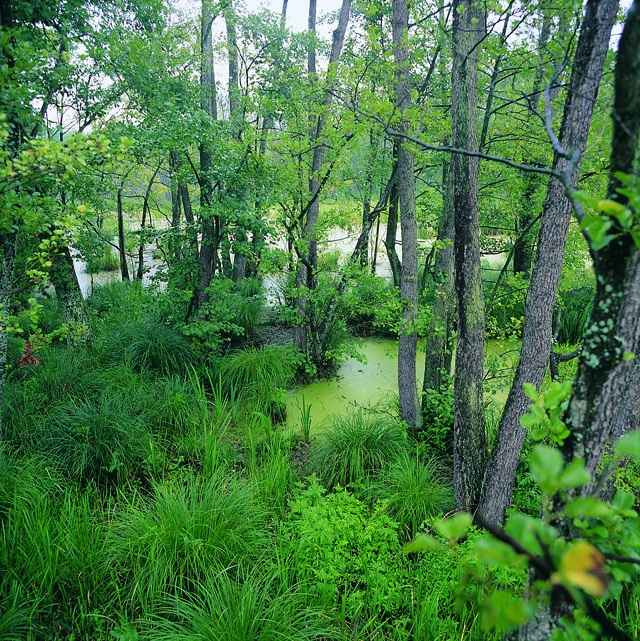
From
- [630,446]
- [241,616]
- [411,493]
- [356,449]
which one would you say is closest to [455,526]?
[630,446]

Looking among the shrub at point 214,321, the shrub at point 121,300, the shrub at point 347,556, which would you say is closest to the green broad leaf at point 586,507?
the shrub at point 347,556

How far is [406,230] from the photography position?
14.1ft

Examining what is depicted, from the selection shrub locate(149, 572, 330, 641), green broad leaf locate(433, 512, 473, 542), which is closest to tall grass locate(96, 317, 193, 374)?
shrub locate(149, 572, 330, 641)

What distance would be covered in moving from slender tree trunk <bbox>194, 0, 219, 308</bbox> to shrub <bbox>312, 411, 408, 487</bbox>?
2604 mm

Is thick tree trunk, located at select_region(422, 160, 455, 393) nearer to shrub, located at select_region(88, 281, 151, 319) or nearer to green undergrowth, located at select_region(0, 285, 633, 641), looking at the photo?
green undergrowth, located at select_region(0, 285, 633, 641)

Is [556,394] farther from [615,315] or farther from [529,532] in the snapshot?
[529,532]

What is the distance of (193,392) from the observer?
512 cm

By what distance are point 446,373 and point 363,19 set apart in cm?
667

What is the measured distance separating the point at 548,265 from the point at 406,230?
187 cm

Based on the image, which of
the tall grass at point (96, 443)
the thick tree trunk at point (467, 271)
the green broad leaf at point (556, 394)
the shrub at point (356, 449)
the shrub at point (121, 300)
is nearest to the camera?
the green broad leaf at point (556, 394)

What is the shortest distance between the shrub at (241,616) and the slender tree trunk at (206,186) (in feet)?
11.5

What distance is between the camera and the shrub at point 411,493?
128 inches

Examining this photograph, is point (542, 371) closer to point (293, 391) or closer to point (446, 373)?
point (446, 373)

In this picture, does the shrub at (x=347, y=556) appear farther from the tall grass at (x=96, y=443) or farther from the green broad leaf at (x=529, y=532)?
the green broad leaf at (x=529, y=532)
